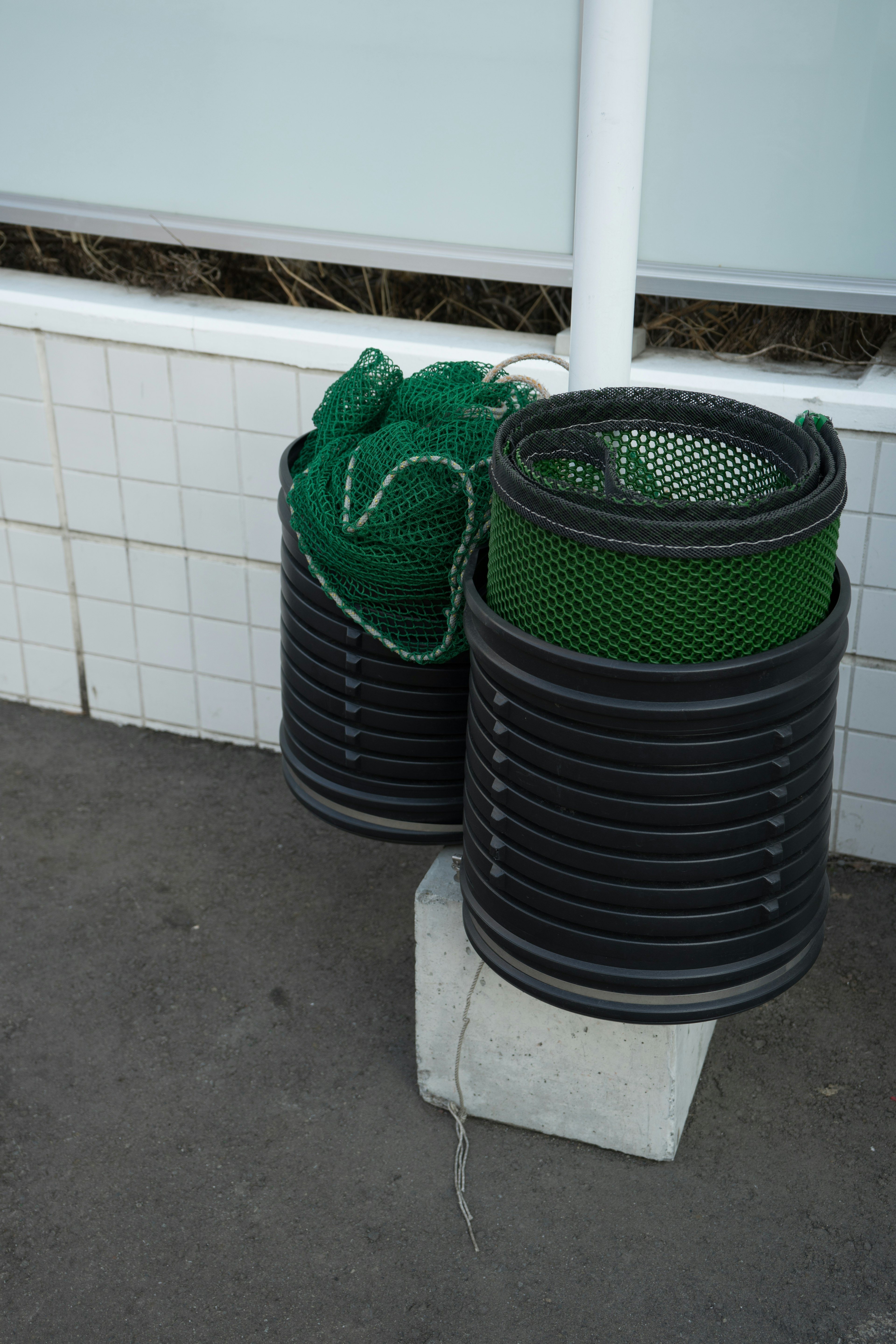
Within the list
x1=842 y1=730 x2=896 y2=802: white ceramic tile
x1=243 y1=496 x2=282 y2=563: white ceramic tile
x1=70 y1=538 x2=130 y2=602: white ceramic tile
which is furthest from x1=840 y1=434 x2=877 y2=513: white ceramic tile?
x1=70 y1=538 x2=130 y2=602: white ceramic tile

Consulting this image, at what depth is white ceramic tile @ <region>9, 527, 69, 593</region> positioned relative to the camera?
4254mm

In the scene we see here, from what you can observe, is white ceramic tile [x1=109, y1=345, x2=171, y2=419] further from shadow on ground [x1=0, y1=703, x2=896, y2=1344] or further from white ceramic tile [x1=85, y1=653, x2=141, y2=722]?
shadow on ground [x1=0, y1=703, x2=896, y2=1344]

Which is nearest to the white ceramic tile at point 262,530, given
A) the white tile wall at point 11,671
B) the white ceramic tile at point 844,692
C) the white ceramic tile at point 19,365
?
the white ceramic tile at point 19,365

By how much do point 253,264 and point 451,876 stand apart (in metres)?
2.28

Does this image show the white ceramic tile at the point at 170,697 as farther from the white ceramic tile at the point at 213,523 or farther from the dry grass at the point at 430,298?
the dry grass at the point at 430,298

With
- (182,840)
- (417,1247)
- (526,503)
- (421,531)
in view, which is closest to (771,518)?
(526,503)

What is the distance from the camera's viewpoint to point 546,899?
7.17 feet

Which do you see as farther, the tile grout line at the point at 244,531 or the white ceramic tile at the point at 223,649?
the white ceramic tile at the point at 223,649

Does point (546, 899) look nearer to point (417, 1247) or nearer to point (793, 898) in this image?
point (793, 898)

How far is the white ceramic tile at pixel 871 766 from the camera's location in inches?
140

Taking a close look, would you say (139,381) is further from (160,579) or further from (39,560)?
(39,560)

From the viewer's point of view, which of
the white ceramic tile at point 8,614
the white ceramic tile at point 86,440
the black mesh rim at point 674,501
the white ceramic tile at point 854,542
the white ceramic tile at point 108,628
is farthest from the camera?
the white ceramic tile at point 8,614

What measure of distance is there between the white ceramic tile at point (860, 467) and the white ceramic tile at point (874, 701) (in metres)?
0.47

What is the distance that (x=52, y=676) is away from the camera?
177 inches
